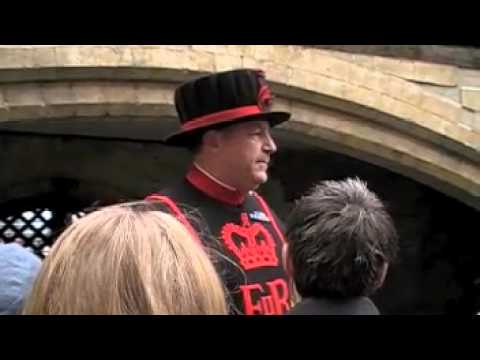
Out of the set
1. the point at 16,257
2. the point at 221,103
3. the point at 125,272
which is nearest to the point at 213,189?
the point at 221,103

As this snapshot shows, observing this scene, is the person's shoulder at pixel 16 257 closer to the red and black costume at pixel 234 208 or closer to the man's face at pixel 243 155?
the red and black costume at pixel 234 208

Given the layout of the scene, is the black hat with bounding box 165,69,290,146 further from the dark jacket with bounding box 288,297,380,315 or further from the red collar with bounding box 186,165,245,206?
the dark jacket with bounding box 288,297,380,315

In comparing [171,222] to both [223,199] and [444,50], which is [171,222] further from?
[444,50]

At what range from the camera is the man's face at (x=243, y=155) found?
1889 mm

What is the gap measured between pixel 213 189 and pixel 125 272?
0.91 m

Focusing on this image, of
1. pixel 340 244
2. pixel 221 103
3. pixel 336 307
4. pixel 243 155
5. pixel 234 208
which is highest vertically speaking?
pixel 221 103

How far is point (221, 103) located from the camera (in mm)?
1939

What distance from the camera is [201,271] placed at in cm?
102

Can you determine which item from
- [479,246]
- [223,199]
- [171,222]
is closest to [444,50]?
[479,246]

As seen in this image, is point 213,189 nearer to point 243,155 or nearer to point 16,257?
point 243,155

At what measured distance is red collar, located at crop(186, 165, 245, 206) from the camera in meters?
1.89

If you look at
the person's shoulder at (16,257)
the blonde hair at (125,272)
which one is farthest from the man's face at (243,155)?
the blonde hair at (125,272)

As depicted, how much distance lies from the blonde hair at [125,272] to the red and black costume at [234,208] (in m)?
0.65

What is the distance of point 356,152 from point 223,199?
2.11 meters
